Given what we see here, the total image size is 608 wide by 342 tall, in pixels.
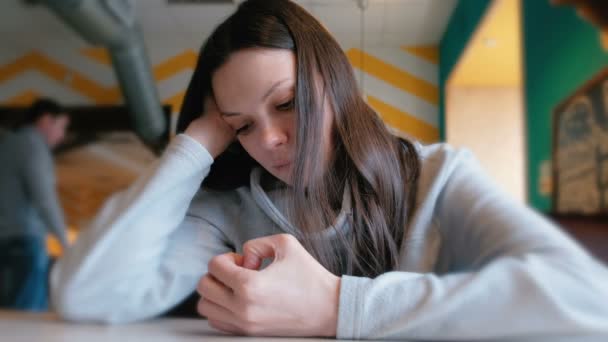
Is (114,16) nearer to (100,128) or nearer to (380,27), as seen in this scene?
(100,128)

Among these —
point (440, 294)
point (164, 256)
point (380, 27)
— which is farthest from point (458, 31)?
point (164, 256)

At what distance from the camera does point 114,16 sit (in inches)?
14.6

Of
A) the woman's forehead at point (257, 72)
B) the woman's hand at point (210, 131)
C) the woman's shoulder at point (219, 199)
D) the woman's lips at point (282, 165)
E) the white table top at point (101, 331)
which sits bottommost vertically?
the white table top at point (101, 331)

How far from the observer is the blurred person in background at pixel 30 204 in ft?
1.24

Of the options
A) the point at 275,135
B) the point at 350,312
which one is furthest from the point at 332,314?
the point at 275,135

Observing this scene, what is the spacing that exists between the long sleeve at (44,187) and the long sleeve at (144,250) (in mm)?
23

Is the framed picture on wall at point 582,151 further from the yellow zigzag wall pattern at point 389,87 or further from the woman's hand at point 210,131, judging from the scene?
the woman's hand at point 210,131

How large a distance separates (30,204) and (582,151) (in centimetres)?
40

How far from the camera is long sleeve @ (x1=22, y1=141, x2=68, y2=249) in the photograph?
37 cm

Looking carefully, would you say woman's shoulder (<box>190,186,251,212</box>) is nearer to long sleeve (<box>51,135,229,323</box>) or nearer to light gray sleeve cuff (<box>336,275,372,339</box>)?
long sleeve (<box>51,135,229,323</box>)

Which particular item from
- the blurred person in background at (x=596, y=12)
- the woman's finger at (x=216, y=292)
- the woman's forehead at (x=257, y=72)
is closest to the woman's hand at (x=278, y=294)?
the woman's finger at (x=216, y=292)

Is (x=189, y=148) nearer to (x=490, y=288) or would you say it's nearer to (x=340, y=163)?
(x=340, y=163)

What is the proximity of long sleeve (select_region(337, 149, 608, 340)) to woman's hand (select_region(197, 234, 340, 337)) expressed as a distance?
14 millimetres

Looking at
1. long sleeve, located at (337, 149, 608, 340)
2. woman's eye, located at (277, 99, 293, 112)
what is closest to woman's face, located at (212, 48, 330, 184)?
woman's eye, located at (277, 99, 293, 112)
